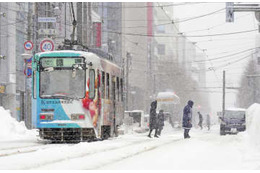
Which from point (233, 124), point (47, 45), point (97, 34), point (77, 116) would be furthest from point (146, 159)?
point (97, 34)

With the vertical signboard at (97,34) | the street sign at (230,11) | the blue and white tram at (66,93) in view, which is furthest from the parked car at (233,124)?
the vertical signboard at (97,34)

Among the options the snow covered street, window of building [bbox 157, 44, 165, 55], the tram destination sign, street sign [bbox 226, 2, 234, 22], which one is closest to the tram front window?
the tram destination sign

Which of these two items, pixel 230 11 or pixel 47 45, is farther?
pixel 47 45

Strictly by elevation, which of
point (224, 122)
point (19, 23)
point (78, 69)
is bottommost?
point (224, 122)

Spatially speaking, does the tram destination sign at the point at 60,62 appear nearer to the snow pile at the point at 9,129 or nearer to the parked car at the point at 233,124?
the snow pile at the point at 9,129

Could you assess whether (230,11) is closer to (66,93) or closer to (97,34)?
(66,93)

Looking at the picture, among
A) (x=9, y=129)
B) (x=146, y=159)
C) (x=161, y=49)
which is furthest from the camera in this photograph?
(x=161, y=49)

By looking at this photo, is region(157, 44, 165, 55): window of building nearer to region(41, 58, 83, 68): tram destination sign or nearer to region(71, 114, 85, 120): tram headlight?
region(41, 58, 83, 68): tram destination sign

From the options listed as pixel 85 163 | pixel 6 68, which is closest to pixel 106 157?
pixel 85 163

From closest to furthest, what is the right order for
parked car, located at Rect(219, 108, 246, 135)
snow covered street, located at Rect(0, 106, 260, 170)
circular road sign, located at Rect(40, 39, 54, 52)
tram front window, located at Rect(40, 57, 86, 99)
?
snow covered street, located at Rect(0, 106, 260, 170) < tram front window, located at Rect(40, 57, 86, 99) < circular road sign, located at Rect(40, 39, 54, 52) < parked car, located at Rect(219, 108, 246, 135)

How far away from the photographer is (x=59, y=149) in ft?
49.8

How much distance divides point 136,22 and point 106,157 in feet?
306

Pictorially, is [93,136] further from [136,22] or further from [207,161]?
[136,22]

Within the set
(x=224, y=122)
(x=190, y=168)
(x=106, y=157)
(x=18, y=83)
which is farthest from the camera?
(x=18, y=83)
